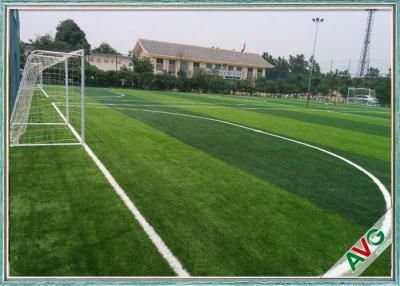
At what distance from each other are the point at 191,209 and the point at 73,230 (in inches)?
60.1

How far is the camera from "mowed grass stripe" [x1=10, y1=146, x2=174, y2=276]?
3260mm

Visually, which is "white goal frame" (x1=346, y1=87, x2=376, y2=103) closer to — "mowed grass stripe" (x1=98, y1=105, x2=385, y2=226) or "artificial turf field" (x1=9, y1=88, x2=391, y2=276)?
"mowed grass stripe" (x1=98, y1=105, x2=385, y2=226)

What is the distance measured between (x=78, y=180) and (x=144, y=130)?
5.36 metres

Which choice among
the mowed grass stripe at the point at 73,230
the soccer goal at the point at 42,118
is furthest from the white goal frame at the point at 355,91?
the mowed grass stripe at the point at 73,230

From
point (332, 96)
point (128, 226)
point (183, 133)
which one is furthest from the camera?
point (332, 96)

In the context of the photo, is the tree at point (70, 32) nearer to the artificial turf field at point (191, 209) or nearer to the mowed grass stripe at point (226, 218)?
the artificial turf field at point (191, 209)

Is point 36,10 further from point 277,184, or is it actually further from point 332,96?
point 332,96

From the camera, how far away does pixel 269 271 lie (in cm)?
334

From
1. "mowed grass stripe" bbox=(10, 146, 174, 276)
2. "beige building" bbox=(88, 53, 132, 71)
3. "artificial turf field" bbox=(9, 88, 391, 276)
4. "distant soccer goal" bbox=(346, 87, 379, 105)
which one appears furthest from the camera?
"distant soccer goal" bbox=(346, 87, 379, 105)

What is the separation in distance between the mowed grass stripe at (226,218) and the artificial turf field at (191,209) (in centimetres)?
1

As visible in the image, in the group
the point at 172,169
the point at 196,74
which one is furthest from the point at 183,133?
the point at 196,74

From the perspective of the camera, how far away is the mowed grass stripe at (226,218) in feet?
11.5

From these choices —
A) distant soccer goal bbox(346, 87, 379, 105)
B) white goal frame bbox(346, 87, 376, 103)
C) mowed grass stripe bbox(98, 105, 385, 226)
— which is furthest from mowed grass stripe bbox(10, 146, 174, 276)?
distant soccer goal bbox(346, 87, 379, 105)

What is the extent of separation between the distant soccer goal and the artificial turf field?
3546 centimetres
